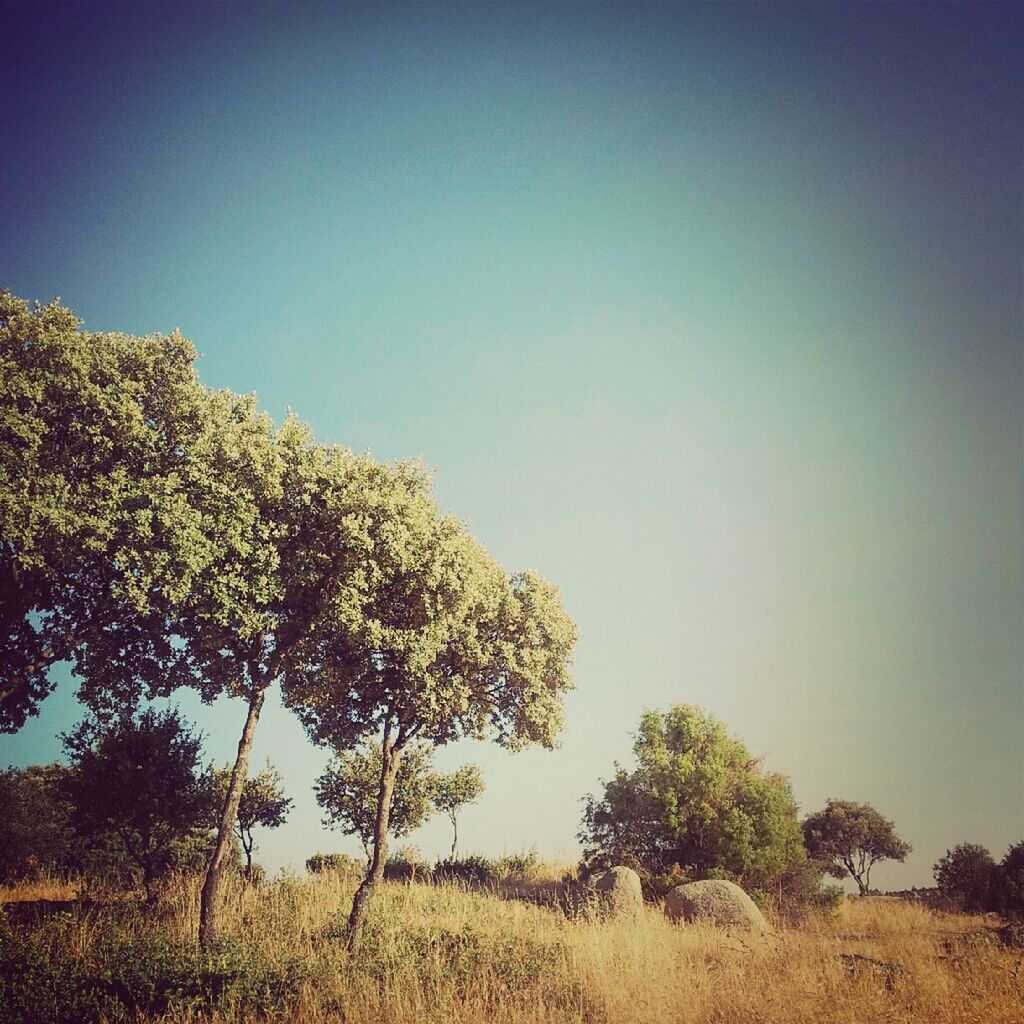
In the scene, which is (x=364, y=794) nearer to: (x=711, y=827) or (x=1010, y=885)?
(x=711, y=827)

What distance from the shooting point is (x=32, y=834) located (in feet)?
108

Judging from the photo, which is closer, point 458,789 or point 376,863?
point 376,863

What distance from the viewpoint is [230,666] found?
16.1 meters

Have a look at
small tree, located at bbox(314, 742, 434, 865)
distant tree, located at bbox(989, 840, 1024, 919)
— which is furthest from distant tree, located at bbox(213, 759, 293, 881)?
distant tree, located at bbox(989, 840, 1024, 919)

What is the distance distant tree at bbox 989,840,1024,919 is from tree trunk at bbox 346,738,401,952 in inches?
1136

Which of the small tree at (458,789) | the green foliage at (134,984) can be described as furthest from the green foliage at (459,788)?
the green foliage at (134,984)

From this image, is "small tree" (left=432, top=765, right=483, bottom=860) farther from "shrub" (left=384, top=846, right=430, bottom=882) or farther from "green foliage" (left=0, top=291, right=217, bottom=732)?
"green foliage" (left=0, top=291, right=217, bottom=732)

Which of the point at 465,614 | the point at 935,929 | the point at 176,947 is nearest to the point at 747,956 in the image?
the point at 465,614

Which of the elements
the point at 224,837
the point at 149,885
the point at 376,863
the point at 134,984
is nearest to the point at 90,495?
the point at 224,837

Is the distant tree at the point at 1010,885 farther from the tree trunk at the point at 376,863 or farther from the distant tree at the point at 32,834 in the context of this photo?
the distant tree at the point at 32,834

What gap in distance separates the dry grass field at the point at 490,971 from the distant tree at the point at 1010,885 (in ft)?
48.3

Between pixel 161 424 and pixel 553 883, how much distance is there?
30179mm

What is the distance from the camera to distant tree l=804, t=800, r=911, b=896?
53.5 meters

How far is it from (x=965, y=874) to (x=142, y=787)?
4875 centimetres
